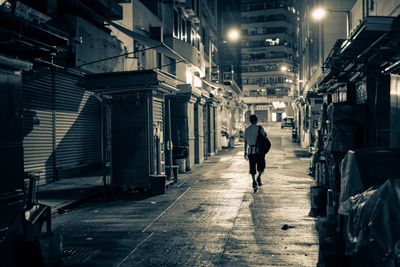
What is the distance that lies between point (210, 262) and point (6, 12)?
449 centimetres

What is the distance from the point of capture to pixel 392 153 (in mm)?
5871

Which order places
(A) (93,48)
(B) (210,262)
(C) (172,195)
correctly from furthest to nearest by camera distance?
(A) (93,48), (C) (172,195), (B) (210,262)

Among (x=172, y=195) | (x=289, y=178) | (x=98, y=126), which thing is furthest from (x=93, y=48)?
(x=289, y=178)

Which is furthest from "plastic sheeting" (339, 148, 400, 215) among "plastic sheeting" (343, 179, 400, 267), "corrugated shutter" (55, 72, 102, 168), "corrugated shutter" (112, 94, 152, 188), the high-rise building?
the high-rise building

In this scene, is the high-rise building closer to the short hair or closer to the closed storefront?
the closed storefront

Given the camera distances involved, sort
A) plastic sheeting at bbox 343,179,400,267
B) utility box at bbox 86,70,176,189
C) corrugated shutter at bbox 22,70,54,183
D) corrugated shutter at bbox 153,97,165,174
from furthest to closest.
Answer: corrugated shutter at bbox 22,70,54,183 → corrugated shutter at bbox 153,97,165,174 → utility box at bbox 86,70,176,189 → plastic sheeting at bbox 343,179,400,267

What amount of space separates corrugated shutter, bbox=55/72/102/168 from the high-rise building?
263 feet

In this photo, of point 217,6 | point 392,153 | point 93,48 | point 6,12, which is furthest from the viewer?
point 217,6

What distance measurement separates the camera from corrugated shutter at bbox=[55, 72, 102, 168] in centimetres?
1658

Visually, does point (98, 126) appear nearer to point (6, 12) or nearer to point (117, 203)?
point (117, 203)

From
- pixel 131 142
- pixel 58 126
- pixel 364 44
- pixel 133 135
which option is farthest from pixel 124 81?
pixel 364 44

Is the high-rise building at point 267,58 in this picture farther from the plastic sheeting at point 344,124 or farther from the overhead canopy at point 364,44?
the plastic sheeting at point 344,124

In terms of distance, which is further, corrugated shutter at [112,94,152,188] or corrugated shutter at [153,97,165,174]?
corrugated shutter at [153,97,165,174]

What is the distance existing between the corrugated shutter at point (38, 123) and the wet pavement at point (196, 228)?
11.6ft
